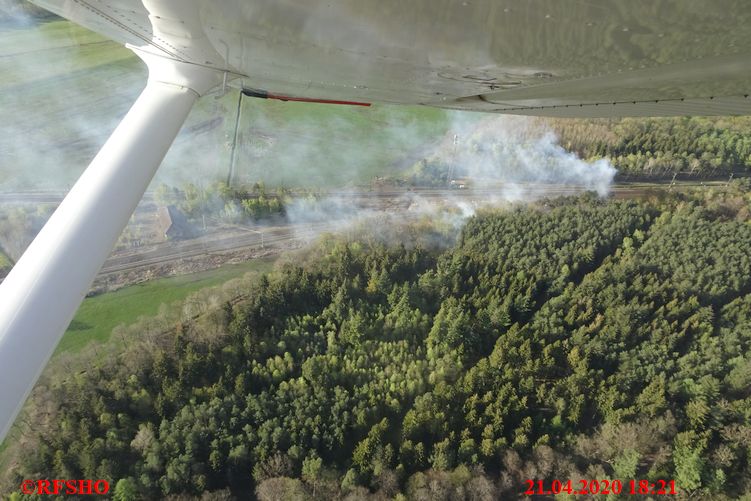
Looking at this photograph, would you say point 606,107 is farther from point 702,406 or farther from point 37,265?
A: point 702,406

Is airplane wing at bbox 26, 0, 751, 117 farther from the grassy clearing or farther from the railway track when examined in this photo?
the railway track

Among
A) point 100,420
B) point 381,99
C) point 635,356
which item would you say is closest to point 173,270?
point 100,420

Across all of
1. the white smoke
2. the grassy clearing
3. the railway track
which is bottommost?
the grassy clearing

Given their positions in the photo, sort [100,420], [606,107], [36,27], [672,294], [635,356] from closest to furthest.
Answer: [606,107]
[100,420]
[635,356]
[672,294]
[36,27]

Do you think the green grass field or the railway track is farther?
the green grass field

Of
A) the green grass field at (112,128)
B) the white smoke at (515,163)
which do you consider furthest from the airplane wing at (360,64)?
the white smoke at (515,163)

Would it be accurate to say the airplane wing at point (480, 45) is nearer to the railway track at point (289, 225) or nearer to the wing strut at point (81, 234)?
the wing strut at point (81, 234)

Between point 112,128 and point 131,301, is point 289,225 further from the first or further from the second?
point 112,128

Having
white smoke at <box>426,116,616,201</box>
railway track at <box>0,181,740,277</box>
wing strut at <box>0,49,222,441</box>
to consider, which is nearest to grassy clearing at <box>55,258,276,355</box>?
railway track at <box>0,181,740,277</box>
